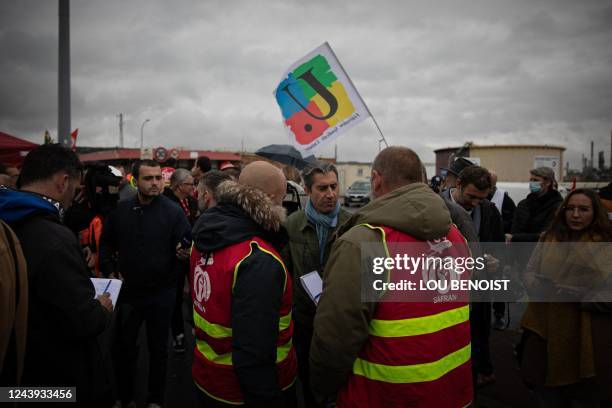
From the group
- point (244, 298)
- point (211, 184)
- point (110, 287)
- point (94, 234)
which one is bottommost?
point (110, 287)

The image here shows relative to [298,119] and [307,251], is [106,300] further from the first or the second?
[298,119]

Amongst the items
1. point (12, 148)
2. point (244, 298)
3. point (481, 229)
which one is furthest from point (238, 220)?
point (12, 148)

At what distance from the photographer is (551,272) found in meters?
2.65

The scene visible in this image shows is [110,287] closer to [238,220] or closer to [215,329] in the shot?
[215,329]

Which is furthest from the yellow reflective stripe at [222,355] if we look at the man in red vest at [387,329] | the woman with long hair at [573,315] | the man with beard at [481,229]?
the man with beard at [481,229]

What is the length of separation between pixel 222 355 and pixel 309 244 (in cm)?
119

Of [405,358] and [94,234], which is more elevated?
[94,234]

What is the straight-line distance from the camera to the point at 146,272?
3205mm

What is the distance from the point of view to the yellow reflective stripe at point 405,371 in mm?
1590

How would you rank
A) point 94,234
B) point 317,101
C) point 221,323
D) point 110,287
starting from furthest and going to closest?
1. point 317,101
2. point 94,234
3. point 110,287
4. point 221,323

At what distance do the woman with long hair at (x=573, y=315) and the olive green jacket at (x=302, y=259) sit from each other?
1523 mm

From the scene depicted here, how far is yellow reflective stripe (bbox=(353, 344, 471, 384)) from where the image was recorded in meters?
1.59

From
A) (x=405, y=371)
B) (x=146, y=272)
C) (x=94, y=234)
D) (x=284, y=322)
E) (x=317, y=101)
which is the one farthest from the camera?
(x=317, y=101)

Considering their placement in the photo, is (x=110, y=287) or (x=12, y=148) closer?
(x=110, y=287)
